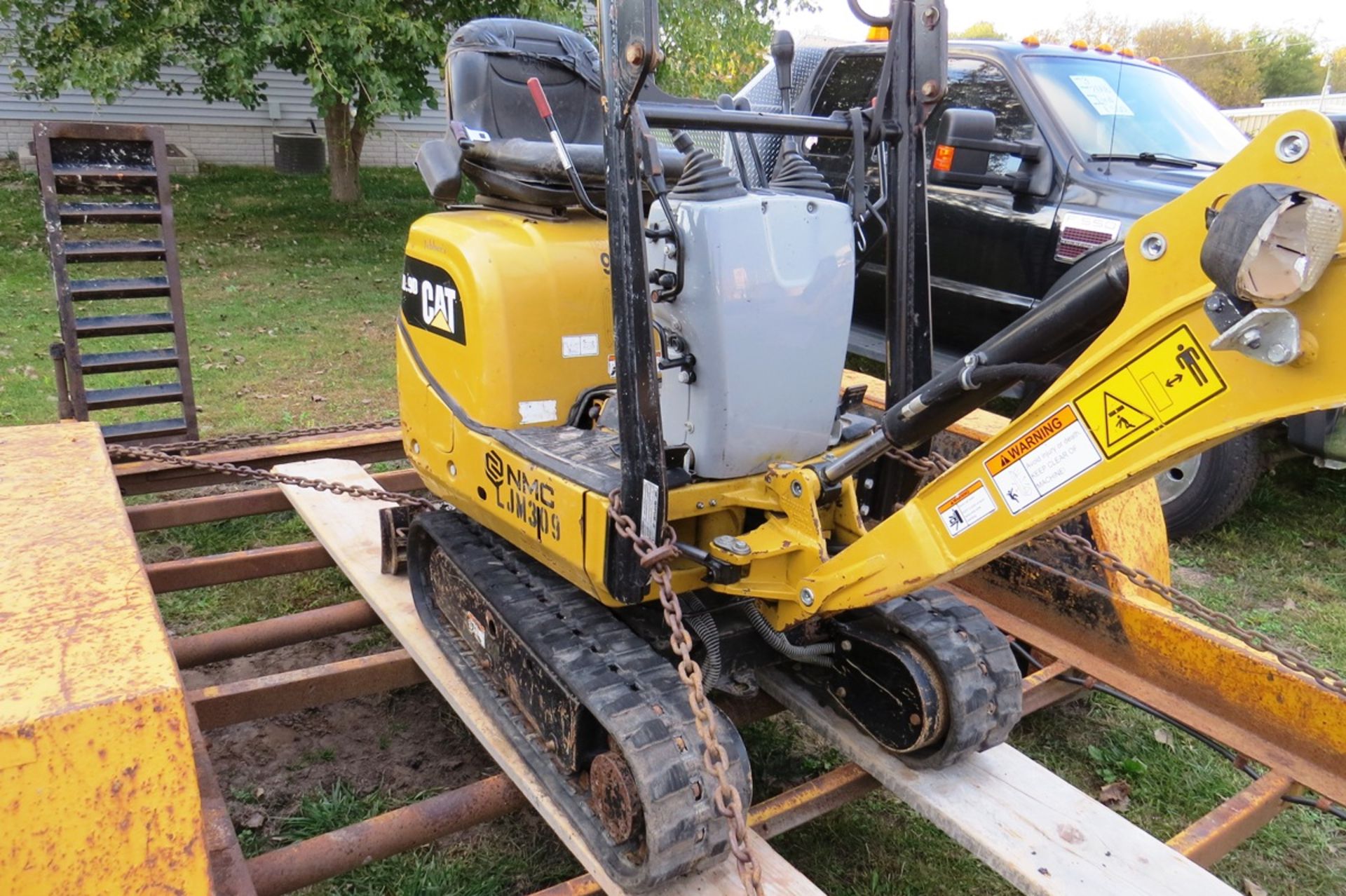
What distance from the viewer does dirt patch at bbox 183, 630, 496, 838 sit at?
3.34 m

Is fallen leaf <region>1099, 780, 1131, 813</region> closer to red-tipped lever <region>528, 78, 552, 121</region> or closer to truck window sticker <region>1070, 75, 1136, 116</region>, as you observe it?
red-tipped lever <region>528, 78, 552, 121</region>

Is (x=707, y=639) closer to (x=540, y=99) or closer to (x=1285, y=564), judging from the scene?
(x=540, y=99)

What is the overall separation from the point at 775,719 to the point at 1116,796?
3.78ft

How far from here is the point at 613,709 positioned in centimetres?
249

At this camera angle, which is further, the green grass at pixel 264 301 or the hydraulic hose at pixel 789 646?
the green grass at pixel 264 301

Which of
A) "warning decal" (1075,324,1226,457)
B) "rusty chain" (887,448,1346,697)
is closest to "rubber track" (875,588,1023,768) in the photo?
"rusty chain" (887,448,1346,697)

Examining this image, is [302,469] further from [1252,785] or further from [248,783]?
[1252,785]

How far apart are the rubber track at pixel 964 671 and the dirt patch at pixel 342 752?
4.98 ft

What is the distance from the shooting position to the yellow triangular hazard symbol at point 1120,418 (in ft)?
5.96

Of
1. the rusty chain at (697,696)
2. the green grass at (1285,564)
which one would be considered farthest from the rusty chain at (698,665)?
the green grass at (1285,564)

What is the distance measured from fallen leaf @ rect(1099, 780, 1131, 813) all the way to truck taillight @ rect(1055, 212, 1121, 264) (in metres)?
2.67

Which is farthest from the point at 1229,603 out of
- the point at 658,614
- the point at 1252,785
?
the point at 658,614

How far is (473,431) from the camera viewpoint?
10.4 feet

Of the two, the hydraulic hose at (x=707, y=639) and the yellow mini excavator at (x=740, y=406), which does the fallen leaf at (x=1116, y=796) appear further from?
the hydraulic hose at (x=707, y=639)
